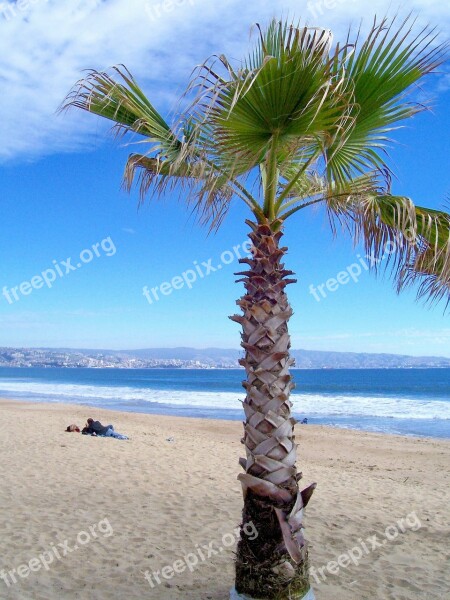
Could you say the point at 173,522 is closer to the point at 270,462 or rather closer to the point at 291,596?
the point at 291,596

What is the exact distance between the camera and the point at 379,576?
539cm

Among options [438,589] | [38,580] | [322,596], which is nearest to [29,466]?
[38,580]

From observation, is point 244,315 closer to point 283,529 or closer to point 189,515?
point 283,529

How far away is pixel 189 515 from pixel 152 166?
4.96m

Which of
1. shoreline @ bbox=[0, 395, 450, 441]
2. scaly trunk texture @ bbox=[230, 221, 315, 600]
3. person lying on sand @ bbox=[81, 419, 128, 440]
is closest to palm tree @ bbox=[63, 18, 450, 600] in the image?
scaly trunk texture @ bbox=[230, 221, 315, 600]

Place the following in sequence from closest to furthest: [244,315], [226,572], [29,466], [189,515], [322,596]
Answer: [244,315] → [322,596] → [226,572] → [189,515] → [29,466]

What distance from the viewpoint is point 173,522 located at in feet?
23.0

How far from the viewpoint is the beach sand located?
5.11 m

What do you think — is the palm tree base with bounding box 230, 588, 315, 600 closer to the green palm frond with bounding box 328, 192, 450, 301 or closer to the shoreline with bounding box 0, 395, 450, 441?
the green palm frond with bounding box 328, 192, 450, 301

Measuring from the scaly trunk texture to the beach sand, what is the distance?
99cm

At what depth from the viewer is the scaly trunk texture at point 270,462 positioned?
13.1 feet

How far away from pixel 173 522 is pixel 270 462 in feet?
11.9

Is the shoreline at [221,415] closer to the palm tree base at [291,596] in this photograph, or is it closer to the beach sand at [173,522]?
the beach sand at [173,522]

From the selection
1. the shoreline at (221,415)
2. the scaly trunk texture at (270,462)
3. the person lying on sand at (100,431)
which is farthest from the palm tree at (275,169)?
the shoreline at (221,415)
